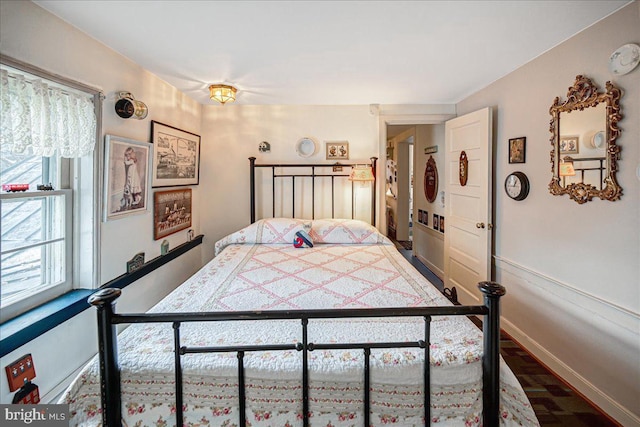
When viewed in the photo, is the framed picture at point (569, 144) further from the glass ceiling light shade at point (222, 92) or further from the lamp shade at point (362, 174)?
the glass ceiling light shade at point (222, 92)

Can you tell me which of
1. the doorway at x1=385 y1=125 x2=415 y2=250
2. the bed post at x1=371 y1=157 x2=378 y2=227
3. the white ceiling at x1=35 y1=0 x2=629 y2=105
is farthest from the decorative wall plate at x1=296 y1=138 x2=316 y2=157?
the doorway at x1=385 y1=125 x2=415 y2=250

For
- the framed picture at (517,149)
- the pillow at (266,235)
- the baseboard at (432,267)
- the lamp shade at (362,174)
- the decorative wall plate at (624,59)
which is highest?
the decorative wall plate at (624,59)

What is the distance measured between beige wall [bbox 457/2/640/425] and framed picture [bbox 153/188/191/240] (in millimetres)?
3146

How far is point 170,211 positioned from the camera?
9.87 ft

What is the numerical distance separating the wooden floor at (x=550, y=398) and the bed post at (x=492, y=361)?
0.97 meters

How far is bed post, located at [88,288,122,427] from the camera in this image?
1117mm

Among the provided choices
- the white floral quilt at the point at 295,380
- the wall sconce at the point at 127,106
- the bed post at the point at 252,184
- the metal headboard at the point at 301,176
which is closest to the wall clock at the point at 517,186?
the metal headboard at the point at 301,176

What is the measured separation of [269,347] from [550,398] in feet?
6.44

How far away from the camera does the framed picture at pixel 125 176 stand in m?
2.07

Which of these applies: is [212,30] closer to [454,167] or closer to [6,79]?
[6,79]

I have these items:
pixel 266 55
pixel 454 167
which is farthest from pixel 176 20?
pixel 454 167

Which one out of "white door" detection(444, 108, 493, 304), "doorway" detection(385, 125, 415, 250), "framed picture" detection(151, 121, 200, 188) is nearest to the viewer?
"framed picture" detection(151, 121, 200, 188)

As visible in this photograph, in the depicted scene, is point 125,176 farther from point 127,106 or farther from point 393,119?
point 393,119

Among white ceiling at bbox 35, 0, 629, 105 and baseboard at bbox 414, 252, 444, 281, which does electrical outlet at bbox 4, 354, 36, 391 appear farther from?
baseboard at bbox 414, 252, 444, 281
